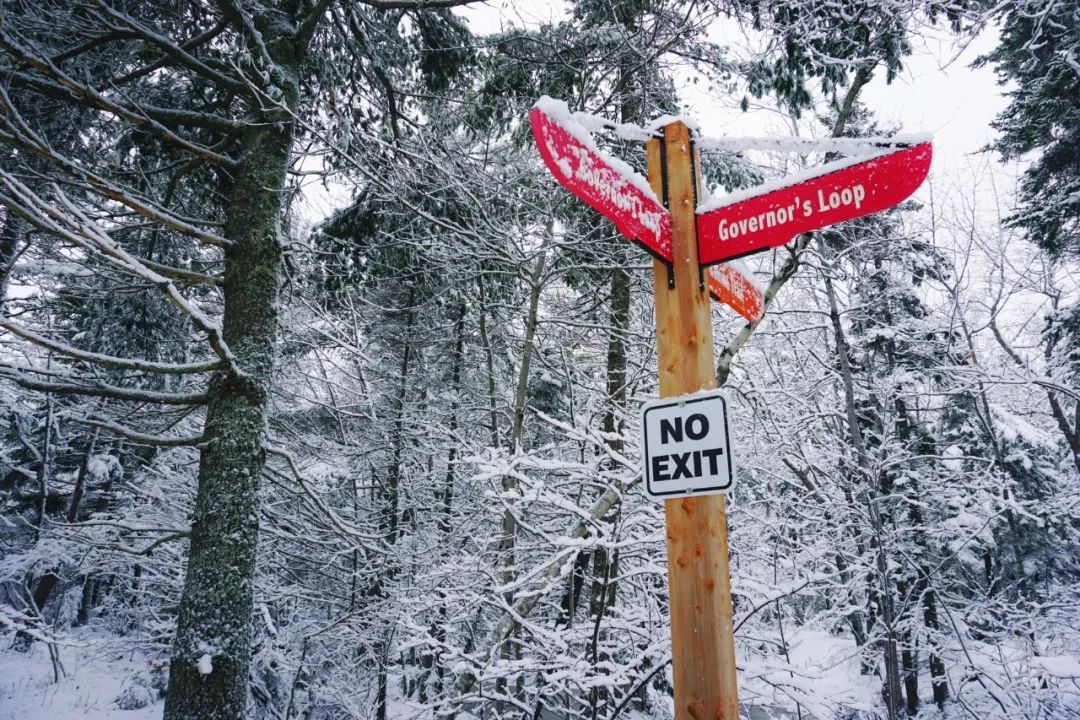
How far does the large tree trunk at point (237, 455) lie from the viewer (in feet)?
13.3

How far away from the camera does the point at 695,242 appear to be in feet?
9.36

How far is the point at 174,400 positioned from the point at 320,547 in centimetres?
734

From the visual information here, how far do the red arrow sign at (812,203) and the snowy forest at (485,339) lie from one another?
149 millimetres

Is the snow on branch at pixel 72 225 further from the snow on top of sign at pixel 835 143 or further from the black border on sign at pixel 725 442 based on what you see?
the snow on top of sign at pixel 835 143

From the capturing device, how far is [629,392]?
26.8 feet

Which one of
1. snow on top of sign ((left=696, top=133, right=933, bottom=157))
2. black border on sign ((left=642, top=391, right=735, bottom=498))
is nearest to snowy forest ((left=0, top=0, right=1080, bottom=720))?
snow on top of sign ((left=696, top=133, right=933, bottom=157))

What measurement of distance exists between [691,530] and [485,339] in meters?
7.42

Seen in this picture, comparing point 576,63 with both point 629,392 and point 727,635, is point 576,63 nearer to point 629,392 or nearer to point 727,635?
point 629,392

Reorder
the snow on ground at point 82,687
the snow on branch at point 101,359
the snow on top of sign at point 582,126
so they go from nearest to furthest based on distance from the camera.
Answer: the snow on top of sign at point 582,126 → the snow on branch at point 101,359 → the snow on ground at point 82,687

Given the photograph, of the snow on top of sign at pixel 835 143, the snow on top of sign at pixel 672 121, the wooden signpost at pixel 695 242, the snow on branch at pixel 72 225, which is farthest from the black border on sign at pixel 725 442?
the snow on branch at pixel 72 225

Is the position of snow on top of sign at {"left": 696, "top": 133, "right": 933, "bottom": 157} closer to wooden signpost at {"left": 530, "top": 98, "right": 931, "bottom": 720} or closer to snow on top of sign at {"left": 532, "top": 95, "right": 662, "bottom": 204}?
wooden signpost at {"left": 530, "top": 98, "right": 931, "bottom": 720}

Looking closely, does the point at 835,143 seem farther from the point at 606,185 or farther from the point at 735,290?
the point at 606,185

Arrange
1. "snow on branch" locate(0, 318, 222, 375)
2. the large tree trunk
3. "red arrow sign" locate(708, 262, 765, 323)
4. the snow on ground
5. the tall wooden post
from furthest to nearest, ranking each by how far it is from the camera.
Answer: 1. the snow on ground
2. the large tree trunk
3. "snow on branch" locate(0, 318, 222, 375)
4. "red arrow sign" locate(708, 262, 765, 323)
5. the tall wooden post

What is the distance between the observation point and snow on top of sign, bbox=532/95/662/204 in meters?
2.38
